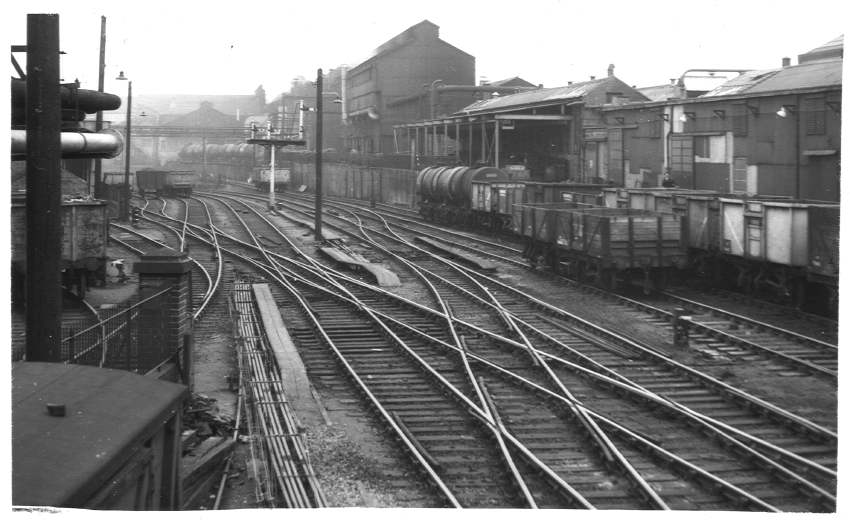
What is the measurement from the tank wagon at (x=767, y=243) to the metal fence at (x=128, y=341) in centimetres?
1024

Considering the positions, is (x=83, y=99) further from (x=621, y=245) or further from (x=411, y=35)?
(x=411, y=35)

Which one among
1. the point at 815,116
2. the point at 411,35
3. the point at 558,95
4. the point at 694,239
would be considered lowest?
the point at 694,239

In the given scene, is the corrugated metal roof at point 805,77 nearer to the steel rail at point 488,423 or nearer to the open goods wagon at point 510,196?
the open goods wagon at point 510,196

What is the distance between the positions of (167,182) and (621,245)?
38.7 meters

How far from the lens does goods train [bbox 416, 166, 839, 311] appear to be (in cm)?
1549

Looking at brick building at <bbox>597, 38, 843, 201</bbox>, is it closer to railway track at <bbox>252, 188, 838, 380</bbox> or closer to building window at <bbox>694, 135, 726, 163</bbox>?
building window at <bbox>694, 135, 726, 163</bbox>

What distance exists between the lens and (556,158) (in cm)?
3922

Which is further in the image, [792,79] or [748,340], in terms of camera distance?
[792,79]

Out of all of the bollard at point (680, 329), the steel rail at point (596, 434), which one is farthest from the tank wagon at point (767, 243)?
the steel rail at point (596, 434)

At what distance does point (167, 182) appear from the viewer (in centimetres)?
5194

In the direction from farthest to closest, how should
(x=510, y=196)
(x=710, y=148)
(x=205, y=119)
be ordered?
(x=205, y=119) < (x=510, y=196) < (x=710, y=148)

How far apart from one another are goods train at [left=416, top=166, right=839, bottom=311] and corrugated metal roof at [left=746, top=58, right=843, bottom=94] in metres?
3.92

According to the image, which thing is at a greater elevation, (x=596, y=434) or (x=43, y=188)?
(x=43, y=188)

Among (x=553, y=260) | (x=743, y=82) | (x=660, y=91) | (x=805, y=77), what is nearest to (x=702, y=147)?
(x=743, y=82)
